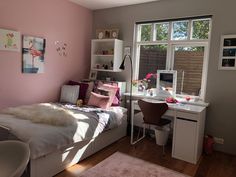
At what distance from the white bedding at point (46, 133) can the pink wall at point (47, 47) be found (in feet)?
2.56

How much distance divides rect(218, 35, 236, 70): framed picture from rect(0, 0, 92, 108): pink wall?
271 centimetres

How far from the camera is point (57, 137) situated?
224 centimetres

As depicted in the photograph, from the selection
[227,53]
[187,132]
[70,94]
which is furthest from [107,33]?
[187,132]

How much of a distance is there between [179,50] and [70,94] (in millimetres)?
2147

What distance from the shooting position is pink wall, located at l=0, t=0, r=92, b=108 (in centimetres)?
308

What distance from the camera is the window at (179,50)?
338cm

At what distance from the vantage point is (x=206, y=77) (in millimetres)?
3254

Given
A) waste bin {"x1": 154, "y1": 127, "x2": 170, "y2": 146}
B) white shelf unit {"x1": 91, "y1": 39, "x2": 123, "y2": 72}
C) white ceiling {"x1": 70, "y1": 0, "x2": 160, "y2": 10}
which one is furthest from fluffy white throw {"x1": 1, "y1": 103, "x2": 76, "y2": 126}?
white ceiling {"x1": 70, "y1": 0, "x2": 160, "y2": 10}

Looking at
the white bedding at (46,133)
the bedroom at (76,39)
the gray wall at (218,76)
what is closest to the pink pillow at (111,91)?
the bedroom at (76,39)

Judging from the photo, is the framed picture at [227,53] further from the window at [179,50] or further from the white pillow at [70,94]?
the white pillow at [70,94]

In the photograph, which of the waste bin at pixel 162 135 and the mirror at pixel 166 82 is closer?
the waste bin at pixel 162 135

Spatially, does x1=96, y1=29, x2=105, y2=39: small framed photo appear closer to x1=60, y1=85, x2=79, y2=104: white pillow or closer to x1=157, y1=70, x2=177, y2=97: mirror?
x1=60, y1=85, x2=79, y2=104: white pillow

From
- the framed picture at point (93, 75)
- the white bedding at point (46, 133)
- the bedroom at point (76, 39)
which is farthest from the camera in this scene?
the framed picture at point (93, 75)

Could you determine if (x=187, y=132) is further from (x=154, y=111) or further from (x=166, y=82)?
(x=166, y=82)
